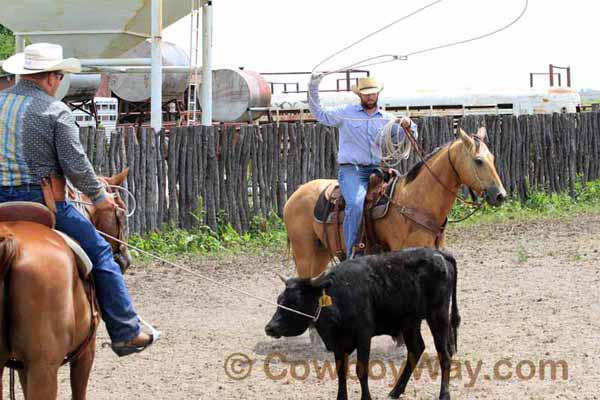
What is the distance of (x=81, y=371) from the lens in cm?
564

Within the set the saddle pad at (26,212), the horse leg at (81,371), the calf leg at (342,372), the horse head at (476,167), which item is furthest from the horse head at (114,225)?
→ the horse head at (476,167)

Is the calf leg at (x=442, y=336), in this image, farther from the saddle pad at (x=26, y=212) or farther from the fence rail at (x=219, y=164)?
the fence rail at (x=219, y=164)

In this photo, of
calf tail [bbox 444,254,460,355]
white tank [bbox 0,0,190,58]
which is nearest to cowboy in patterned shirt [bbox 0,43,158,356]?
calf tail [bbox 444,254,460,355]

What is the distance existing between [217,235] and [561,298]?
5741 millimetres

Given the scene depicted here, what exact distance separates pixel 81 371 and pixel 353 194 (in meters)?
3.46

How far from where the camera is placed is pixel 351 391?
6.88 metres

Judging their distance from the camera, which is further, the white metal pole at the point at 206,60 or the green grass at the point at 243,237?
the white metal pole at the point at 206,60

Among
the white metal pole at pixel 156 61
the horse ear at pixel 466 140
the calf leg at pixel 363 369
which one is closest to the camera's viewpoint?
the calf leg at pixel 363 369

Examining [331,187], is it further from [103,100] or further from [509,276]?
[103,100]

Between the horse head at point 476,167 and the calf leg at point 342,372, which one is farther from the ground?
the horse head at point 476,167

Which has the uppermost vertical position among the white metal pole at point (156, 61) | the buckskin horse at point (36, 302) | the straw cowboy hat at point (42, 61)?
the white metal pole at point (156, 61)

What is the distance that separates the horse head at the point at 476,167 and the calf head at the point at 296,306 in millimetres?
2263

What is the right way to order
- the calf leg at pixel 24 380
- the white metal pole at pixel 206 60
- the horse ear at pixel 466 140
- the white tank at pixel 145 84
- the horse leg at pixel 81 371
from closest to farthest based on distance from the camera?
the calf leg at pixel 24 380, the horse leg at pixel 81 371, the horse ear at pixel 466 140, the white metal pole at pixel 206 60, the white tank at pixel 145 84

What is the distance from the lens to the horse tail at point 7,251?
4.50 meters
